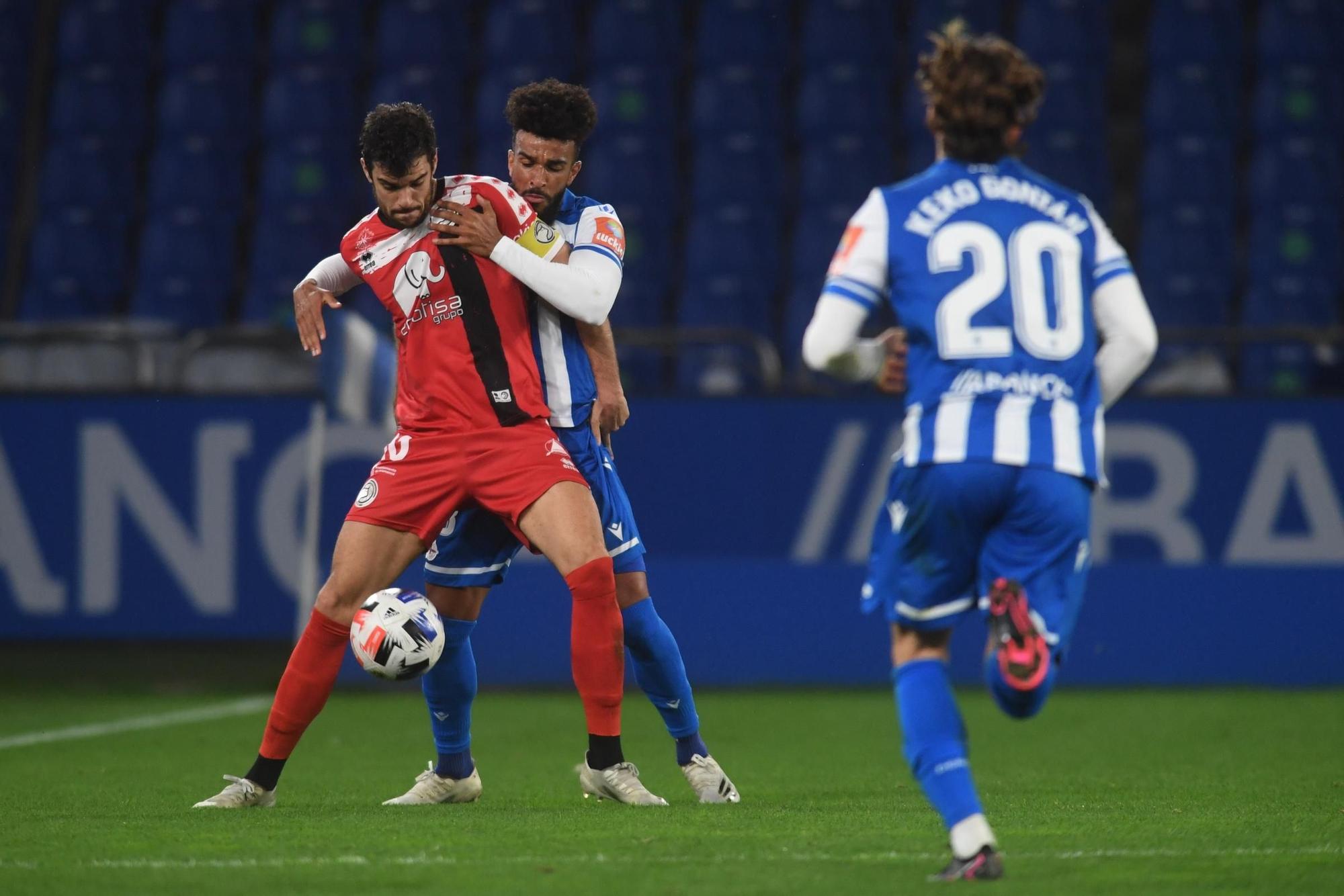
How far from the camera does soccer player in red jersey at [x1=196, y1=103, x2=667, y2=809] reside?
5.02 metres

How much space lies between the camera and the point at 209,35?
14.1m

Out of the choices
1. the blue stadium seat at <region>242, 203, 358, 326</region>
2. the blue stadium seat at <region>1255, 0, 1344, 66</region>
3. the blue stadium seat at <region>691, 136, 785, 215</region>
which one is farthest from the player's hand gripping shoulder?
the blue stadium seat at <region>1255, 0, 1344, 66</region>

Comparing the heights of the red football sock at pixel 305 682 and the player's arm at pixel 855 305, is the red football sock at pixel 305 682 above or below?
below

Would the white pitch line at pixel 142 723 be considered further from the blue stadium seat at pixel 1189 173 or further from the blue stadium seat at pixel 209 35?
the blue stadium seat at pixel 1189 173

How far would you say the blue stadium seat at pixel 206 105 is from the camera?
13.9m

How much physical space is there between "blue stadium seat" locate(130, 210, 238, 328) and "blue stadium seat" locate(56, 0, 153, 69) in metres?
1.64

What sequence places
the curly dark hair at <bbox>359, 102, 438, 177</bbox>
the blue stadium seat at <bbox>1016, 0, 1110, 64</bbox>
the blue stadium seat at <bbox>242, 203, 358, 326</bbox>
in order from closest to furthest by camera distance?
1. the curly dark hair at <bbox>359, 102, 438, 177</bbox>
2. the blue stadium seat at <bbox>242, 203, 358, 326</bbox>
3. the blue stadium seat at <bbox>1016, 0, 1110, 64</bbox>

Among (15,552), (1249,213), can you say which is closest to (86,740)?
(15,552)

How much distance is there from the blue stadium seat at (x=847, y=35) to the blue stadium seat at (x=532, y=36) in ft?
6.19

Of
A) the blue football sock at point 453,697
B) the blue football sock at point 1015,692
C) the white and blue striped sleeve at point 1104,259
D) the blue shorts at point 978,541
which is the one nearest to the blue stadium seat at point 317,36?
the blue football sock at point 453,697

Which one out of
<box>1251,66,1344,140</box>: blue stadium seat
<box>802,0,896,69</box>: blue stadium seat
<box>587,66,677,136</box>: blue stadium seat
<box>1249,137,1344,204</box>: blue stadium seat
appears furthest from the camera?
<box>802,0,896,69</box>: blue stadium seat

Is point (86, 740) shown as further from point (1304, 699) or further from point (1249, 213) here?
point (1249, 213)

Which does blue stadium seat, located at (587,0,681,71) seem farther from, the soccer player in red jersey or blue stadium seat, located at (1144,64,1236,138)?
the soccer player in red jersey

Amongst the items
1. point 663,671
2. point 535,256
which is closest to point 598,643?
point 663,671
